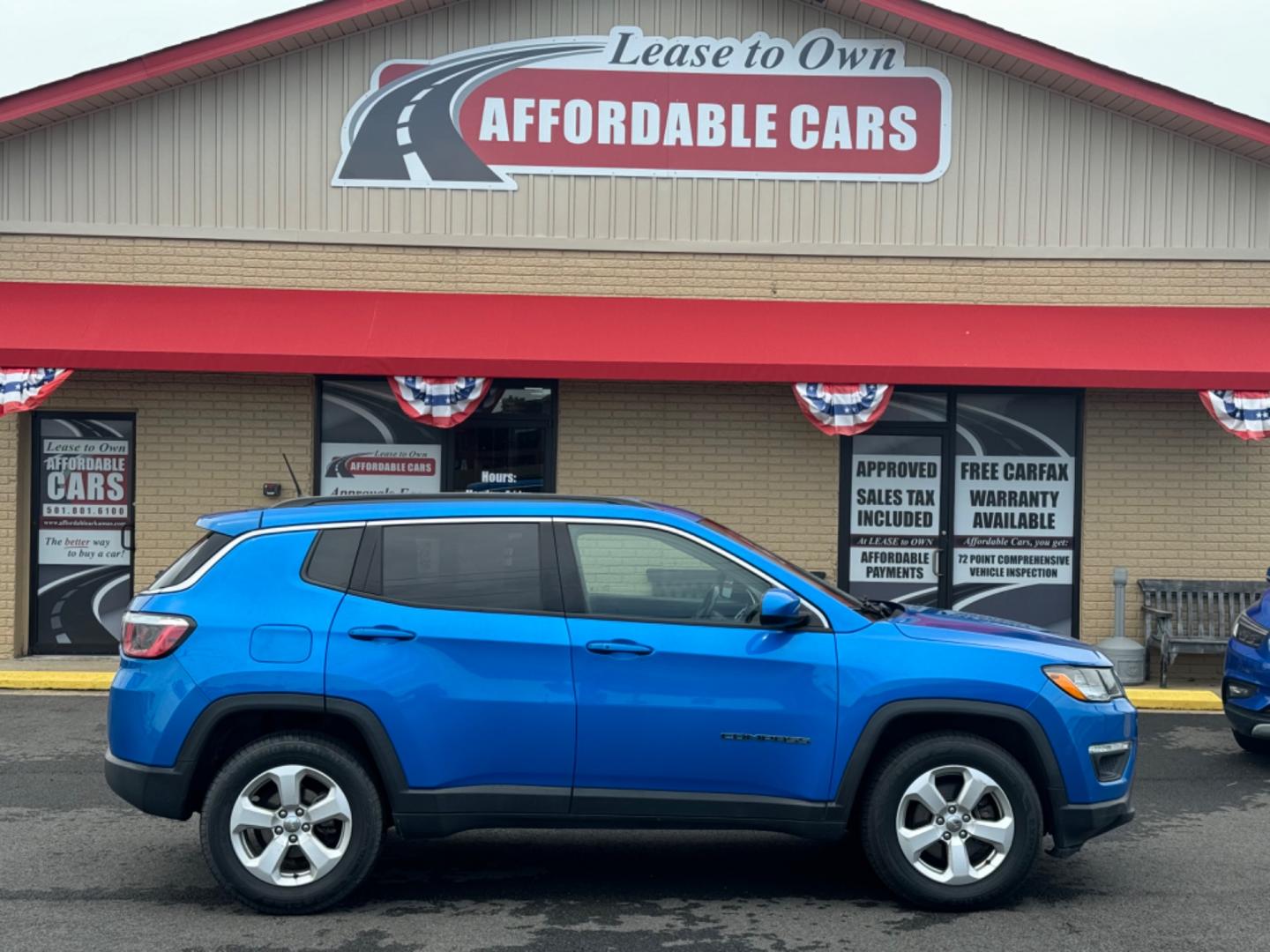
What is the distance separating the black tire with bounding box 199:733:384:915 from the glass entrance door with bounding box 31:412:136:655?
318 inches

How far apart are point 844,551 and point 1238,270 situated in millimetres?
4458

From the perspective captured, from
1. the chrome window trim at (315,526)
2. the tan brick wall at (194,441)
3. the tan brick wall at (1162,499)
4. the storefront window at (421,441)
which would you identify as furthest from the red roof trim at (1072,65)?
the chrome window trim at (315,526)

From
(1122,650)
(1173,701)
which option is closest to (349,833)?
(1173,701)

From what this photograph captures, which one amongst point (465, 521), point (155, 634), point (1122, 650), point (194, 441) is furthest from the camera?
point (194, 441)

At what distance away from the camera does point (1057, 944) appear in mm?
5656

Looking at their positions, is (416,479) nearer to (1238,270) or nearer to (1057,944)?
(1238,270)

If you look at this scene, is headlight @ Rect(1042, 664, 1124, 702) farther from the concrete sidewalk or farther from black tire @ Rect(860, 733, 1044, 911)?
the concrete sidewalk

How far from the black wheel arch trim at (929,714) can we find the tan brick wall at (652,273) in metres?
7.84

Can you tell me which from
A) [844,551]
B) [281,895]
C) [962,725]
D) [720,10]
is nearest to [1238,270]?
[844,551]

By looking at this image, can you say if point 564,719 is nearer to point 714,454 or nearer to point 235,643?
point 235,643

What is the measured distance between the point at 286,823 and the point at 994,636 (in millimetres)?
3067

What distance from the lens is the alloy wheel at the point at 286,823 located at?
5883 millimetres

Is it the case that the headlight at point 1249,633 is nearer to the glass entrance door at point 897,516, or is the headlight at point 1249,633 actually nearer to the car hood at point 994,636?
the car hood at point 994,636

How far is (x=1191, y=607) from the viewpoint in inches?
515
